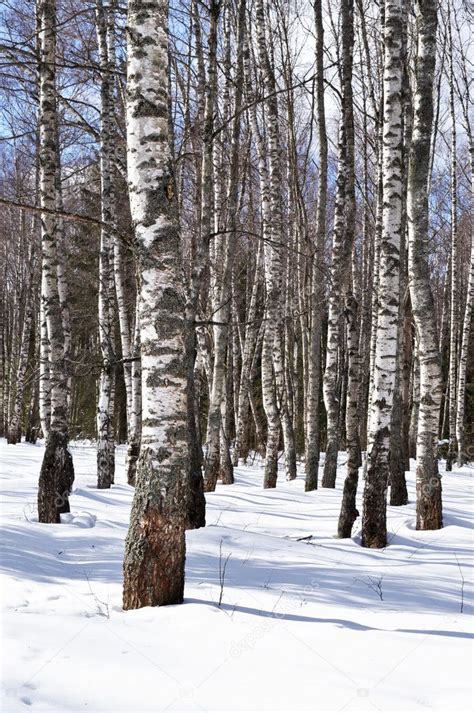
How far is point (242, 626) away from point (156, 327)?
1919 millimetres

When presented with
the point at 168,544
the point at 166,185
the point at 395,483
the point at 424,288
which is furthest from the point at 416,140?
the point at 168,544

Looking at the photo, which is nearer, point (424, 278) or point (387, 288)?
point (387, 288)

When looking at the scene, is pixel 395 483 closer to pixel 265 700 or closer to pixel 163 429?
pixel 163 429

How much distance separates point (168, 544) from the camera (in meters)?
3.89

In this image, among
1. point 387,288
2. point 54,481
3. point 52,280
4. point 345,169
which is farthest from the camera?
point 345,169

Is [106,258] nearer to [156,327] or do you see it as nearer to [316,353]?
[316,353]

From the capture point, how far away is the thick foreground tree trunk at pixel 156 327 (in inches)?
153

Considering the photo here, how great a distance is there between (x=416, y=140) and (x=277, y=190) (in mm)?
3852

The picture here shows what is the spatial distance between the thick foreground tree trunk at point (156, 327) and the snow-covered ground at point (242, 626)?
1.25 feet

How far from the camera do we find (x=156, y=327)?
12.9ft

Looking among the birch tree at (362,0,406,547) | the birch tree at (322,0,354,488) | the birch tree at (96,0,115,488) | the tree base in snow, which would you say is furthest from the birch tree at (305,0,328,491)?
the tree base in snow

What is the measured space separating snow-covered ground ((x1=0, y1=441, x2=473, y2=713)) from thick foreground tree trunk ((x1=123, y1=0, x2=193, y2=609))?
381mm

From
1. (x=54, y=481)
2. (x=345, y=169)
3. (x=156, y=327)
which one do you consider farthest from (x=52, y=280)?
(x=345, y=169)

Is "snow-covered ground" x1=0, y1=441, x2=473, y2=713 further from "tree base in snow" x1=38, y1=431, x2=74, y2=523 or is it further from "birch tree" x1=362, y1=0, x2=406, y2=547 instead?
"birch tree" x1=362, y1=0, x2=406, y2=547
